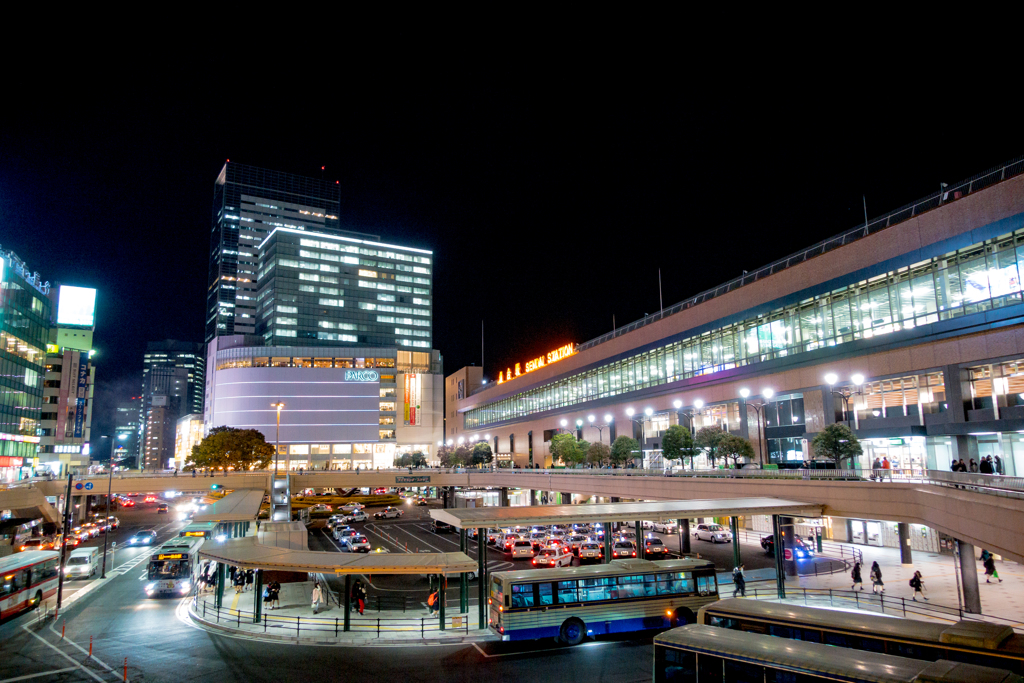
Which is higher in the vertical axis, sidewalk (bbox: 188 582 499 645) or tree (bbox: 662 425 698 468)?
tree (bbox: 662 425 698 468)

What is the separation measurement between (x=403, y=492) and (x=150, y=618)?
4447 inches

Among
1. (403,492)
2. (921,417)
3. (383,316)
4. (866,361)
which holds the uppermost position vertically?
(383,316)

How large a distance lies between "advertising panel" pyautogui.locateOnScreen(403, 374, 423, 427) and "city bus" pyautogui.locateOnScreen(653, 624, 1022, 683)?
149 meters

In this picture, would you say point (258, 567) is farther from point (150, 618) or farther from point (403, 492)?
point (403, 492)

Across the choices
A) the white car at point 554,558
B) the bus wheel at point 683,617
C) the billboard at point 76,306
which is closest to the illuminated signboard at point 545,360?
the white car at point 554,558

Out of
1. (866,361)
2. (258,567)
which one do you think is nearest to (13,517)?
(258,567)

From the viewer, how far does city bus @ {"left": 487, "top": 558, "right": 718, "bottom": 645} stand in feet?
77.3

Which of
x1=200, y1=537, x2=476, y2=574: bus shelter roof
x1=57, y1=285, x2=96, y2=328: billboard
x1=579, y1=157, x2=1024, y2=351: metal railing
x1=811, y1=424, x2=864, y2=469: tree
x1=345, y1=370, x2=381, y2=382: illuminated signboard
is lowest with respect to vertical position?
x1=200, y1=537, x2=476, y2=574: bus shelter roof

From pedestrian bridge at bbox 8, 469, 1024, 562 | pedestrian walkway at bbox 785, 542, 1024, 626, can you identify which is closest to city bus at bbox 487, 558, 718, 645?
pedestrian bridge at bbox 8, 469, 1024, 562

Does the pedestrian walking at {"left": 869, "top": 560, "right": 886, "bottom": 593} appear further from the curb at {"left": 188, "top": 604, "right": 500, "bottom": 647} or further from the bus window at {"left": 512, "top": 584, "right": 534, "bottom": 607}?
the curb at {"left": 188, "top": 604, "right": 500, "bottom": 647}

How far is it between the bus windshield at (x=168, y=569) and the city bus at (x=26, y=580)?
481 cm

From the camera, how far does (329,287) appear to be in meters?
183

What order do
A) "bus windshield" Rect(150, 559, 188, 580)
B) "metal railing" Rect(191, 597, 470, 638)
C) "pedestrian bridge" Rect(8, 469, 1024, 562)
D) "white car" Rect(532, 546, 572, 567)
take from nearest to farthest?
"pedestrian bridge" Rect(8, 469, 1024, 562), "metal railing" Rect(191, 597, 470, 638), "bus windshield" Rect(150, 559, 188, 580), "white car" Rect(532, 546, 572, 567)

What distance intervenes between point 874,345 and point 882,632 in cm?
3451
